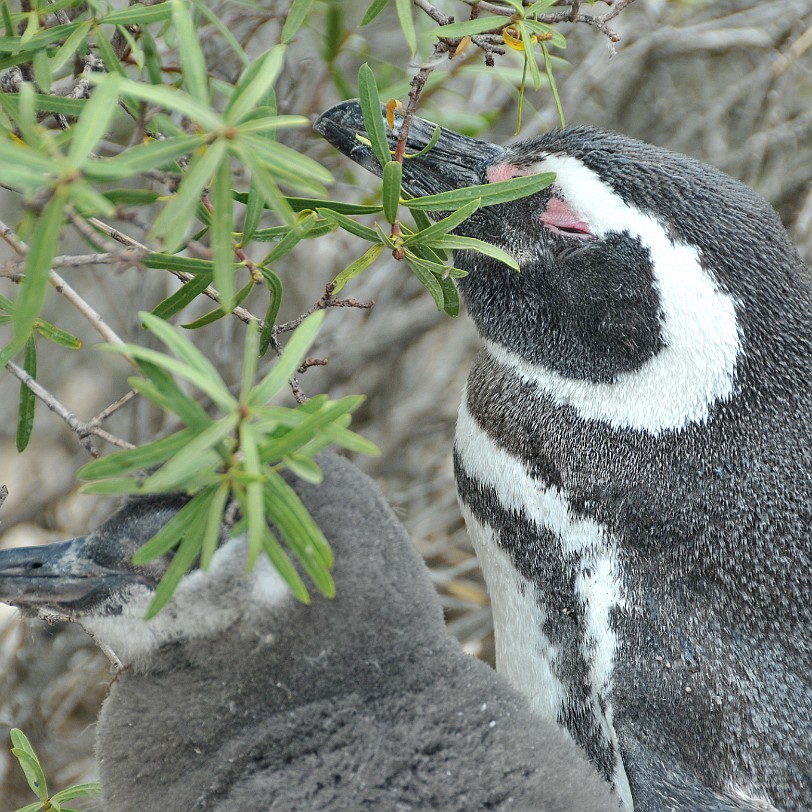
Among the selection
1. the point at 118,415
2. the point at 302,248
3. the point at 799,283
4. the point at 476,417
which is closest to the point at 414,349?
the point at 302,248

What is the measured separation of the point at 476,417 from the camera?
54.6 inches

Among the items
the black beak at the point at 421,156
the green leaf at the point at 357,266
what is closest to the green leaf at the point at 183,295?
the green leaf at the point at 357,266

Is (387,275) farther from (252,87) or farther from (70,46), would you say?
(252,87)

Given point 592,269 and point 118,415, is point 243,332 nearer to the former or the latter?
point 118,415

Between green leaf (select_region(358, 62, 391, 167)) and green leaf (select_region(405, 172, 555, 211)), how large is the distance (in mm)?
50

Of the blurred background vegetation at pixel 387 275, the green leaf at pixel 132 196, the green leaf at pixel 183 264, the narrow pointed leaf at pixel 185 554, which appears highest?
the green leaf at pixel 132 196

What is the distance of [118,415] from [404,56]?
118 centimetres

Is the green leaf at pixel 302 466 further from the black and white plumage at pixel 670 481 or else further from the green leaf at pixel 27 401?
the black and white plumage at pixel 670 481

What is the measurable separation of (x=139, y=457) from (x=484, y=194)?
16.9 inches

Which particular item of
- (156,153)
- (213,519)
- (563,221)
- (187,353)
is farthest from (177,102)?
(563,221)

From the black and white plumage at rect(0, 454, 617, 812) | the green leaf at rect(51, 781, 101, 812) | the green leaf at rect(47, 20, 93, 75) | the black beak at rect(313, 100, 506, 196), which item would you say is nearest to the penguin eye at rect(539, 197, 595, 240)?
the black beak at rect(313, 100, 506, 196)

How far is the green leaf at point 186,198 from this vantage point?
667mm

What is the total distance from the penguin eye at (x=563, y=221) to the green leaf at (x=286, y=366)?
541 mm

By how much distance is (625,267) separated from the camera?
1.21 metres
